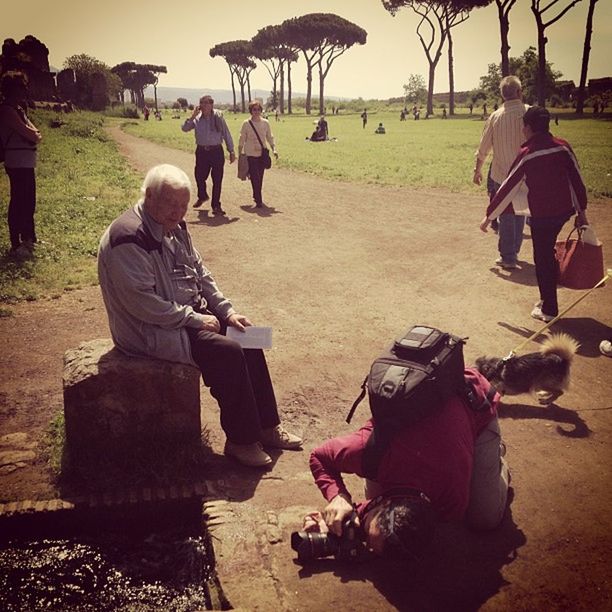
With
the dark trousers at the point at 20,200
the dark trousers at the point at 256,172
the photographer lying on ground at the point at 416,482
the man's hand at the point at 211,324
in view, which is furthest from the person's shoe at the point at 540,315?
the dark trousers at the point at 20,200

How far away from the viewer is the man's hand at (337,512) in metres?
2.75

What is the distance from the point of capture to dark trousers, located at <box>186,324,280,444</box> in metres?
3.50

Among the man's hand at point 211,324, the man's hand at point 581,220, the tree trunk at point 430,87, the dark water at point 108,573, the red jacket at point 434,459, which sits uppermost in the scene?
the tree trunk at point 430,87

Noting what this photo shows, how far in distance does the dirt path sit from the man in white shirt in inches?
15.6

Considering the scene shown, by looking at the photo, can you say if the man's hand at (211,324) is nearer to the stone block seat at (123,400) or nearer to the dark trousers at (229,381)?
the dark trousers at (229,381)

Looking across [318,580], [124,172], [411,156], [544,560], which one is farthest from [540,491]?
[411,156]

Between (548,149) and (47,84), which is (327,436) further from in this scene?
(47,84)

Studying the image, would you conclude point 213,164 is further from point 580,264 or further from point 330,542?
point 330,542

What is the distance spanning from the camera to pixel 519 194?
673cm

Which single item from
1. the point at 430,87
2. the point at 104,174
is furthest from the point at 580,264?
the point at 430,87

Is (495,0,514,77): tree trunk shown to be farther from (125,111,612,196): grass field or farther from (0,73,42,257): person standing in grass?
(0,73,42,257): person standing in grass

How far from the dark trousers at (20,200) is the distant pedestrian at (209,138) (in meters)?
3.52

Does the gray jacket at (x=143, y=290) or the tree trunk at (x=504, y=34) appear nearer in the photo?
the gray jacket at (x=143, y=290)

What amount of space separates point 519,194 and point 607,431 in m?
3.54
